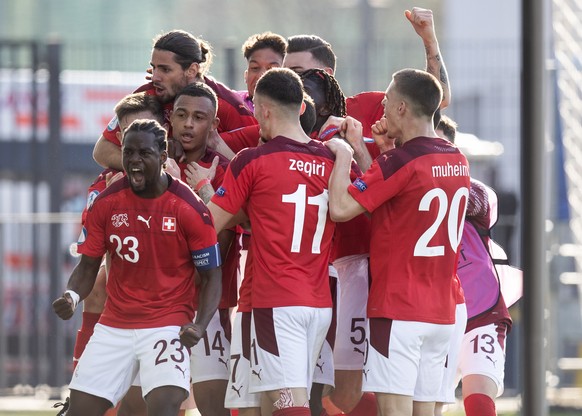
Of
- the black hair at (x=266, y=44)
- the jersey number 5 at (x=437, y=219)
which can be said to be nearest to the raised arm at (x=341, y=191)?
the jersey number 5 at (x=437, y=219)

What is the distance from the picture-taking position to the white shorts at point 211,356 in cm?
638

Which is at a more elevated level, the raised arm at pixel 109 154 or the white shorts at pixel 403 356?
the raised arm at pixel 109 154

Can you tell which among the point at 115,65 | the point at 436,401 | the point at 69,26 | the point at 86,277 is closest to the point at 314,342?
the point at 436,401

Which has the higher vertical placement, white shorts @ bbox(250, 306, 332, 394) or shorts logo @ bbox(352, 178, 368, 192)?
shorts logo @ bbox(352, 178, 368, 192)

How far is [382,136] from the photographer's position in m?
6.13

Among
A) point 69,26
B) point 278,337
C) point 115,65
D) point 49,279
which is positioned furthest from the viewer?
A: point 69,26

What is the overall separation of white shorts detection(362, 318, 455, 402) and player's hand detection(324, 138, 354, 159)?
0.83 meters

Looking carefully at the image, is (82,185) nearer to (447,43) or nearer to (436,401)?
(447,43)

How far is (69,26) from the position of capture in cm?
3291

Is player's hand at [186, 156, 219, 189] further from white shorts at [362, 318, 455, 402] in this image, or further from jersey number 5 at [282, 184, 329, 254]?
white shorts at [362, 318, 455, 402]

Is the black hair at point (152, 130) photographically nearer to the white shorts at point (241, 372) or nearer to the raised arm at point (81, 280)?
the raised arm at point (81, 280)

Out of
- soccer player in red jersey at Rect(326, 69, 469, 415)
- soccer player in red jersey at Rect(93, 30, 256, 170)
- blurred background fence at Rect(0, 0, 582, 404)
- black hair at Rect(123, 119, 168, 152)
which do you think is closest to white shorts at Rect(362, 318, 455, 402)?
soccer player in red jersey at Rect(326, 69, 469, 415)

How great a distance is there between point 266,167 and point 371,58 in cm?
1104

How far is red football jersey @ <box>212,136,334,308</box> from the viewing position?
5797mm
